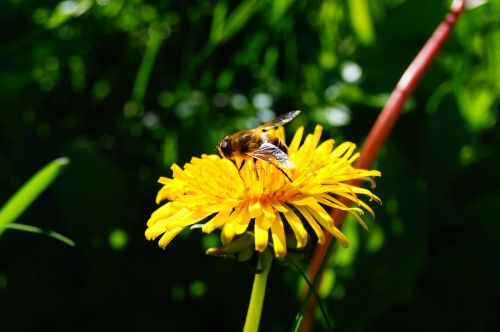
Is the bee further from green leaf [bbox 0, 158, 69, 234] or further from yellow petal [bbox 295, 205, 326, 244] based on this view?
green leaf [bbox 0, 158, 69, 234]

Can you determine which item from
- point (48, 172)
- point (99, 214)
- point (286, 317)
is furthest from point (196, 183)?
point (99, 214)

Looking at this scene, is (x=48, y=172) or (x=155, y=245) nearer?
(x=48, y=172)

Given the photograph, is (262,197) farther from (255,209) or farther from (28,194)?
(28,194)

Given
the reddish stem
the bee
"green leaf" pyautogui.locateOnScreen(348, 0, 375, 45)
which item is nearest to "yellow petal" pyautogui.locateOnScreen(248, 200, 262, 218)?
the bee

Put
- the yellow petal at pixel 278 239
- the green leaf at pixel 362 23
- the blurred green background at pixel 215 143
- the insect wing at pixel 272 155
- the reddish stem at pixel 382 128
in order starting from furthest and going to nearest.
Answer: the green leaf at pixel 362 23, the blurred green background at pixel 215 143, the reddish stem at pixel 382 128, the insect wing at pixel 272 155, the yellow petal at pixel 278 239

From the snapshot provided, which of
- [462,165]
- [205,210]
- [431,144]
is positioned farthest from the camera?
[462,165]

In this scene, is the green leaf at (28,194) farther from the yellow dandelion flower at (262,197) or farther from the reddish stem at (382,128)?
the reddish stem at (382,128)

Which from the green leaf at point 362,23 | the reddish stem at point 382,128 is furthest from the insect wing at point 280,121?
the green leaf at point 362,23

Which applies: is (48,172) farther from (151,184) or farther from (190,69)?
(190,69)
